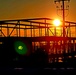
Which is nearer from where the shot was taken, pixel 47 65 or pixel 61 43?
pixel 47 65

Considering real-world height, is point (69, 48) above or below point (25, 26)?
below

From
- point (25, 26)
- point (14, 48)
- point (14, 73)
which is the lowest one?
point (14, 73)

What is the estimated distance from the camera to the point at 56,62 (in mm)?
22219

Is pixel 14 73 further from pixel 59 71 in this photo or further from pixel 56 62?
pixel 56 62

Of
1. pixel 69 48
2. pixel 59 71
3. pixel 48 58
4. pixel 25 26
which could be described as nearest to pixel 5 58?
pixel 48 58

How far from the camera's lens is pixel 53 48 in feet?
80.9

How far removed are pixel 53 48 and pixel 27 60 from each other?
13.5 feet

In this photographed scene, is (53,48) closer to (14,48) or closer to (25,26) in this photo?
(14,48)

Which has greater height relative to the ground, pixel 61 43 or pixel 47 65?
pixel 61 43

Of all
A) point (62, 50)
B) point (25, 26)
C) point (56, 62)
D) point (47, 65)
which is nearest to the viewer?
point (47, 65)

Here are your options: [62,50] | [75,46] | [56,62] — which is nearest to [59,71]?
[56,62]

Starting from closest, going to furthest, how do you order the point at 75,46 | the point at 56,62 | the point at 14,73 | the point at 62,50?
1. the point at 14,73
2. the point at 56,62
3. the point at 62,50
4. the point at 75,46

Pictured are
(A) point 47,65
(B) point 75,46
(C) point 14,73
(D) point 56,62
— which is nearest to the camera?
(C) point 14,73

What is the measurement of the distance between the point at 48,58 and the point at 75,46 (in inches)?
199
